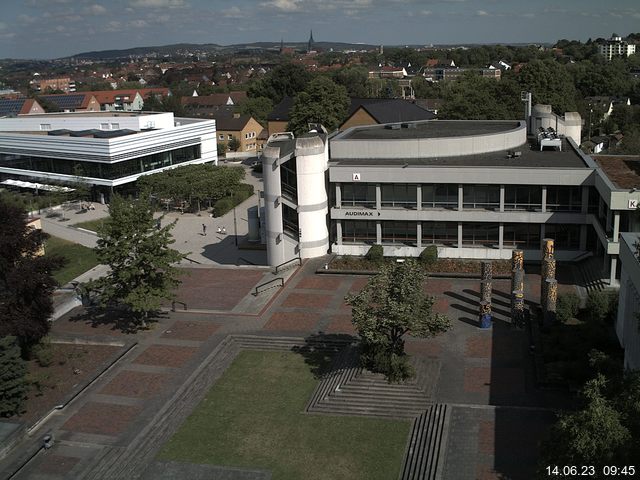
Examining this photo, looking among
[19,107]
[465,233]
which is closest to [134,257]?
[465,233]

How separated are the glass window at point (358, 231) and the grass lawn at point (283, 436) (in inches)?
659

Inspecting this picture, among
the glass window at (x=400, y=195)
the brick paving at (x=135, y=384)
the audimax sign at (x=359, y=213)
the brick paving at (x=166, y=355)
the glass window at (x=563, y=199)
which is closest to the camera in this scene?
the brick paving at (x=135, y=384)

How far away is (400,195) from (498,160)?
6.82 metres

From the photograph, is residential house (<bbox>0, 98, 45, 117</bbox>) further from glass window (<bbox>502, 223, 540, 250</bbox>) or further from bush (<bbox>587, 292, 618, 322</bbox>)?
bush (<bbox>587, 292, 618, 322</bbox>)

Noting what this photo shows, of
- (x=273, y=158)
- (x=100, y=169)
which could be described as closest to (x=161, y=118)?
(x=100, y=169)

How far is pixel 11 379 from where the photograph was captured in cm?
2644

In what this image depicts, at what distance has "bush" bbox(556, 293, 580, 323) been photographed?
32.0m

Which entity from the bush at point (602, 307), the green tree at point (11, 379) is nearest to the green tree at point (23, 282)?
the green tree at point (11, 379)

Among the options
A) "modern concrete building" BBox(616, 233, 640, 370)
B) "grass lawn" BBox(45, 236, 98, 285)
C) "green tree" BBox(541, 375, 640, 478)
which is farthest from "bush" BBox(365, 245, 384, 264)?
"green tree" BBox(541, 375, 640, 478)

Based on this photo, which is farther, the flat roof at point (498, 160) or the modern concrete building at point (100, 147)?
the modern concrete building at point (100, 147)

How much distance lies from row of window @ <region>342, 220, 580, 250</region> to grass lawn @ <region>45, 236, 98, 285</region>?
62.8 feet

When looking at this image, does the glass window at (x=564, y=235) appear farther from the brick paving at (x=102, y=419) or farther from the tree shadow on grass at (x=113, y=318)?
the brick paving at (x=102, y=419)

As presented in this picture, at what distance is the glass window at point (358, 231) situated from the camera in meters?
44.3

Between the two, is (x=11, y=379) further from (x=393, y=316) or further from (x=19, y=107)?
(x=19, y=107)
